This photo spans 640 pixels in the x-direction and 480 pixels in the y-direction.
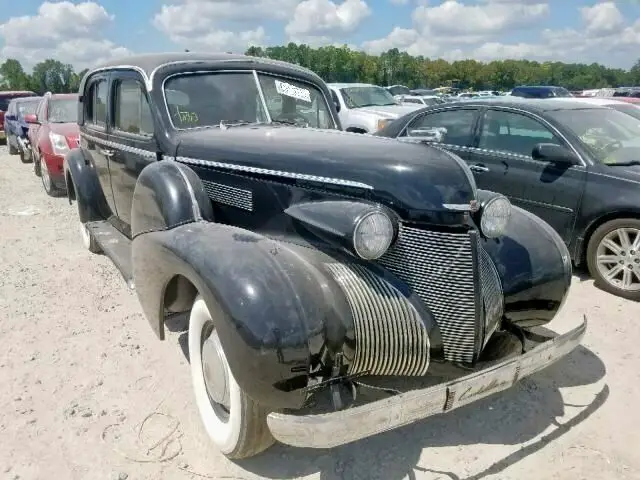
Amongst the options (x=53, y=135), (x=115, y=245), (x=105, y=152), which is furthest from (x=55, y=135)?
(x=115, y=245)

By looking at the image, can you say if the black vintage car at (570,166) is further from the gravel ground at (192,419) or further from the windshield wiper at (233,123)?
the windshield wiper at (233,123)

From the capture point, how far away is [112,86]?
477cm

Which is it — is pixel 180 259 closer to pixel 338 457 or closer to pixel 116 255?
pixel 338 457

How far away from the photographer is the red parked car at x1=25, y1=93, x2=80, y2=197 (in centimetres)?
862

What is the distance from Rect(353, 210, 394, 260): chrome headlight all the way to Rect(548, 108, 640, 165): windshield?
138 inches

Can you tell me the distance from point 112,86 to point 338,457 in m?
3.64

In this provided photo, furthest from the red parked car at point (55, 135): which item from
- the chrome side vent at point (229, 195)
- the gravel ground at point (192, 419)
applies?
the chrome side vent at point (229, 195)

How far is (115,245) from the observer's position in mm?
4727

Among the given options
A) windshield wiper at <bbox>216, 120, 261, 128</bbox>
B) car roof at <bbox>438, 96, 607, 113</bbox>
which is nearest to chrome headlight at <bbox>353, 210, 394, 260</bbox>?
windshield wiper at <bbox>216, 120, 261, 128</bbox>

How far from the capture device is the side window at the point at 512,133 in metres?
5.52

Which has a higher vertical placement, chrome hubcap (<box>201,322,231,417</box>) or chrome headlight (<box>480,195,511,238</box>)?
chrome headlight (<box>480,195,511,238</box>)

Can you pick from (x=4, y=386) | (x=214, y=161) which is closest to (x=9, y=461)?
(x=4, y=386)

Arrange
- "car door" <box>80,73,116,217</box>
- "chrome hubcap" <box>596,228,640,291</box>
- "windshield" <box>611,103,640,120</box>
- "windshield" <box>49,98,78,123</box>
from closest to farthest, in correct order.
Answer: "chrome hubcap" <box>596,228,640,291</box> → "car door" <box>80,73,116,217</box> → "windshield" <box>611,103,640,120</box> → "windshield" <box>49,98,78,123</box>

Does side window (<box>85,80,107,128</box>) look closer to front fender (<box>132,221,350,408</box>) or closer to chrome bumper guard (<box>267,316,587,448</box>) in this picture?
front fender (<box>132,221,350,408</box>)
